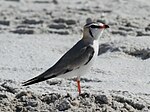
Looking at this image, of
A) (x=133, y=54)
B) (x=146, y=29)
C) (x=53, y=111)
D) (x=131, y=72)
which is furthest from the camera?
(x=146, y=29)

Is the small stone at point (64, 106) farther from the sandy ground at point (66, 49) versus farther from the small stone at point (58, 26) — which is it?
the small stone at point (58, 26)

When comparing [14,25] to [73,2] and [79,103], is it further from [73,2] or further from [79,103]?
[79,103]

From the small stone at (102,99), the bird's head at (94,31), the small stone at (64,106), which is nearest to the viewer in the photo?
the small stone at (64,106)

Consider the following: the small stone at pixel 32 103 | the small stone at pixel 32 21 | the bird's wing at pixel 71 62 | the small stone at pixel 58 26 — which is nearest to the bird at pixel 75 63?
the bird's wing at pixel 71 62

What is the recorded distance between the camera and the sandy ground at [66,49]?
671cm

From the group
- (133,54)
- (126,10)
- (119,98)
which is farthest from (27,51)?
Answer: (126,10)

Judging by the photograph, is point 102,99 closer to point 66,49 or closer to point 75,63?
point 75,63

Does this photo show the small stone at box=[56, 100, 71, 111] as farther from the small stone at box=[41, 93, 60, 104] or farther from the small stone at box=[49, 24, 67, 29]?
the small stone at box=[49, 24, 67, 29]

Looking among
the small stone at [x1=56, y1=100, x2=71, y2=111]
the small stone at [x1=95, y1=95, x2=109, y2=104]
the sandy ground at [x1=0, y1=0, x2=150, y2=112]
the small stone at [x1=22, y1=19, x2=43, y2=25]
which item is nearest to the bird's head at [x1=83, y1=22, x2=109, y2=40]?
the sandy ground at [x1=0, y1=0, x2=150, y2=112]

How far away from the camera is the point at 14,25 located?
38.1 ft

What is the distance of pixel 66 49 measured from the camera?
9742mm

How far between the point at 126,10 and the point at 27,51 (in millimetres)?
3895

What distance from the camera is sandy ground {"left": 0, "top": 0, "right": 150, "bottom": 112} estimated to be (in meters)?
6.71

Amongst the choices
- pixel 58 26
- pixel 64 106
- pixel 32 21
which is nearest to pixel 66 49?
pixel 58 26
